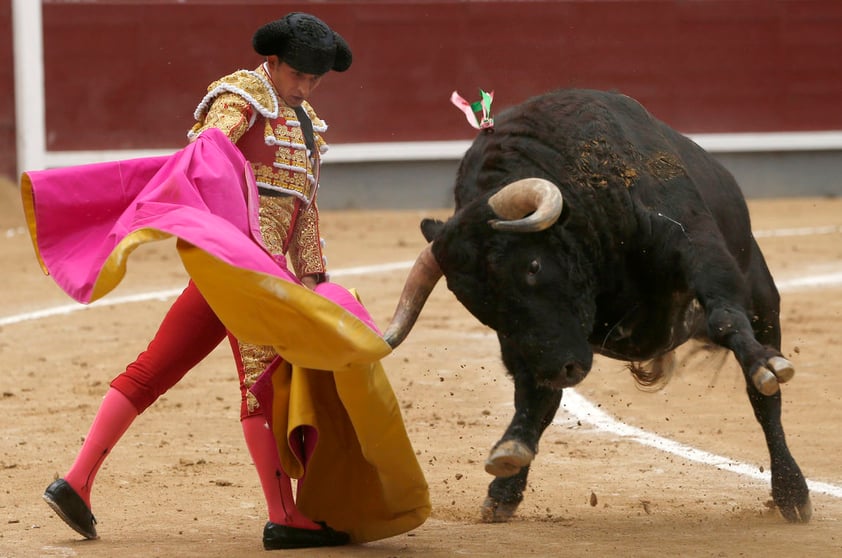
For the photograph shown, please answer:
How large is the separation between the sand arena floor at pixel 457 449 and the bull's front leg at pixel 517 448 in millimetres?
51

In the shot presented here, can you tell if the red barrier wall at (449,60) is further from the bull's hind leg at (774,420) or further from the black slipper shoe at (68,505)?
the black slipper shoe at (68,505)

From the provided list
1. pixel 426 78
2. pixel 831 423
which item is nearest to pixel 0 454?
pixel 831 423

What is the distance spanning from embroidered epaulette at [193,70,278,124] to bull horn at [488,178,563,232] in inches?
19.2

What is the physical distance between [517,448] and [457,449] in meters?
1.22

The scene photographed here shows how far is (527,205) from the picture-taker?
295 cm

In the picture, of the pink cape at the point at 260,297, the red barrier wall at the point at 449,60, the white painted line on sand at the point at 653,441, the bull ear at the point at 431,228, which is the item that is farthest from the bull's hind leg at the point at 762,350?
the red barrier wall at the point at 449,60

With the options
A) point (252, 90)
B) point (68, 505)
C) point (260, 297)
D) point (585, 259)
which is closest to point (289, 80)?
point (252, 90)

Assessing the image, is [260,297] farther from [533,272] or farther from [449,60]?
[449,60]

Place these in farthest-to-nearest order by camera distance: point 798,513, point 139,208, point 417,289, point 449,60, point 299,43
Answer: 1. point 449,60
2. point 798,513
3. point 417,289
4. point 299,43
5. point 139,208

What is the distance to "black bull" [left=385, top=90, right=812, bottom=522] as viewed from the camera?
2.94 metres

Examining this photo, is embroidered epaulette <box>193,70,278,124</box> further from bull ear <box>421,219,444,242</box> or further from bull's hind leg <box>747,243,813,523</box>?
bull's hind leg <box>747,243,813,523</box>

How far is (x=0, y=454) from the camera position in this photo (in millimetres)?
3994

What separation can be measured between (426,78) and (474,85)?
14.5 inches

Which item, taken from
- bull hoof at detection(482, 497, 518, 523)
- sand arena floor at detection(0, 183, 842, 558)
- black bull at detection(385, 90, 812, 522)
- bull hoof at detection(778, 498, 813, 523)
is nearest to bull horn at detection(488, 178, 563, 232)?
black bull at detection(385, 90, 812, 522)
